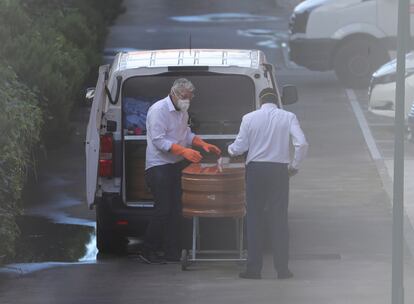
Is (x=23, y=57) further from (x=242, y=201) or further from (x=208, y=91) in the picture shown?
(x=242, y=201)

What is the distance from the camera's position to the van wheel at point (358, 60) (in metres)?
25.2

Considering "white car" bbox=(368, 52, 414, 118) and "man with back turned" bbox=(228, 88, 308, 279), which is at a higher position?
"white car" bbox=(368, 52, 414, 118)

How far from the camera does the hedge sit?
12133 mm

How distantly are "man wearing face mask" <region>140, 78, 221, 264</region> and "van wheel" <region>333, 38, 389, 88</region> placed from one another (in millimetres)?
13384

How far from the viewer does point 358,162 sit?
18.3 metres

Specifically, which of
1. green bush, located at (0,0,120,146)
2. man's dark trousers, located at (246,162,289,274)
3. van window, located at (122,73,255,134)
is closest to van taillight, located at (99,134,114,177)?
van window, located at (122,73,255,134)

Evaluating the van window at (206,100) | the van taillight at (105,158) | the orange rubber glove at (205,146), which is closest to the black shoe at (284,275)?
the orange rubber glove at (205,146)

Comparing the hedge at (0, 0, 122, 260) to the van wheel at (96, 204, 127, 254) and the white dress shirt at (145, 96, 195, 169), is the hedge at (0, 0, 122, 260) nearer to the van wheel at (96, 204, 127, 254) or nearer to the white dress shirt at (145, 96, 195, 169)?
the van wheel at (96, 204, 127, 254)

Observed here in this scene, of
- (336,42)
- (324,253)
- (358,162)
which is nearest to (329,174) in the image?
(358,162)

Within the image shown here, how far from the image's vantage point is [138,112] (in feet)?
42.1

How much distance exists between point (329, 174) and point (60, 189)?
3.65 meters

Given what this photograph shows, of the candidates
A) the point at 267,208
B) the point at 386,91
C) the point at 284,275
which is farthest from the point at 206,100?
the point at 386,91

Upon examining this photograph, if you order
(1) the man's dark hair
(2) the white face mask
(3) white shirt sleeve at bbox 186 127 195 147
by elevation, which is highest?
(1) the man's dark hair

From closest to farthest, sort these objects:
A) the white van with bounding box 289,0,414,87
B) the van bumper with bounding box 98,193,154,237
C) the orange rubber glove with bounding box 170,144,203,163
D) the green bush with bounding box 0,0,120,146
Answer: the orange rubber glove with bounding box 170,144,203,163 → the van bumper with bounding box 98,193,154,237 → the green bush with bounding box 0,0,120,146 → the white van with bounding box 289,0,414,87
